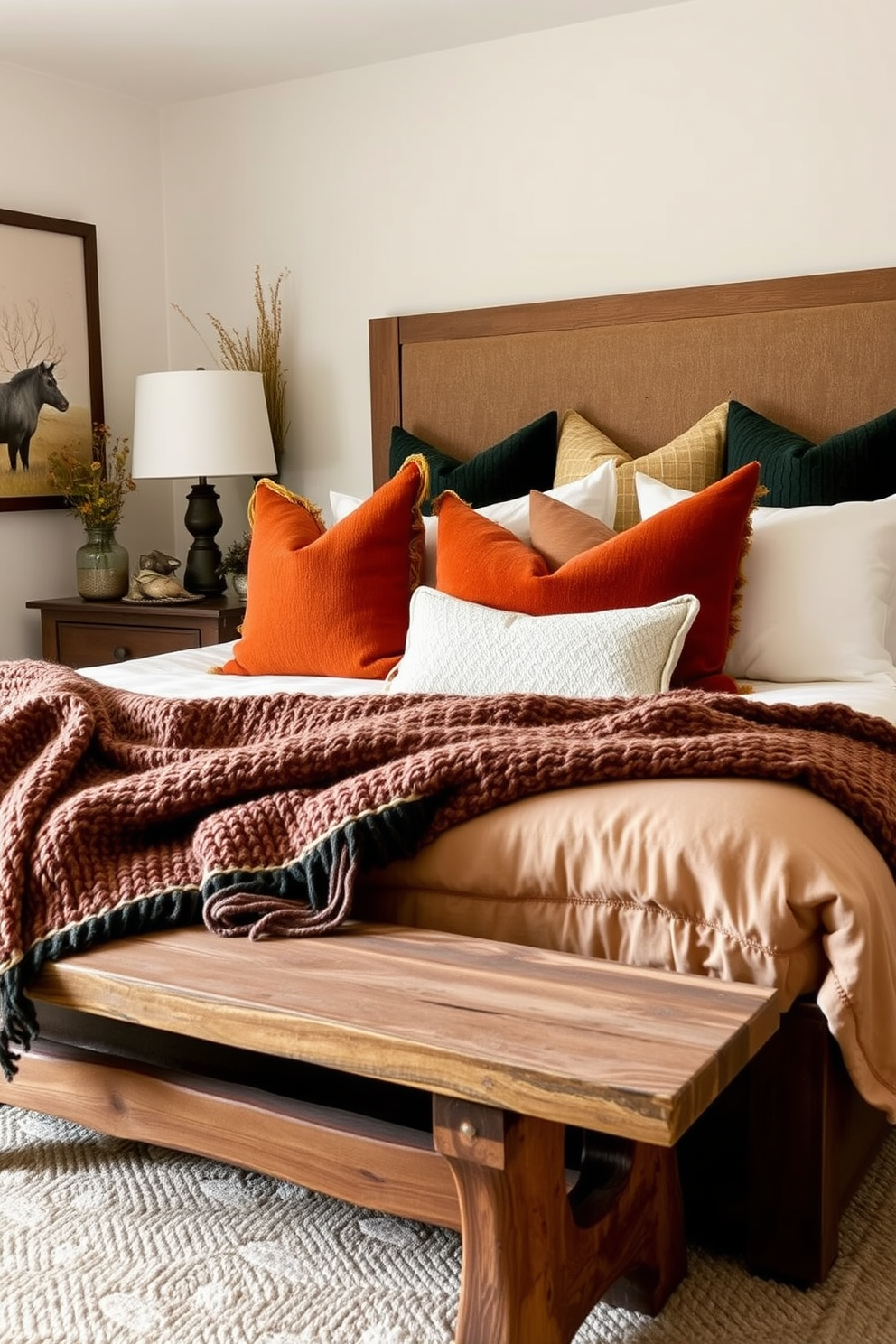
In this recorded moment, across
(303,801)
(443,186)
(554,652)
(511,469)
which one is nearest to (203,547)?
(511,469)

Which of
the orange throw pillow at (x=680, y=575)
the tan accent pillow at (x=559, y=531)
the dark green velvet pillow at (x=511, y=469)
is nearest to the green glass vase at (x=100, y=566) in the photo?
the dark green velvet pillow at (x=511, y=469)

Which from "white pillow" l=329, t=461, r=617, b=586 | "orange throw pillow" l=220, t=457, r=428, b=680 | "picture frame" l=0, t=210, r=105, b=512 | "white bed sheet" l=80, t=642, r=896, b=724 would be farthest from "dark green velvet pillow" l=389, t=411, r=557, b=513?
"picture frame" l=0, t=210, r=105, b=512

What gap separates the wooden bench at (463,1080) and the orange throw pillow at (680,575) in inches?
41.4

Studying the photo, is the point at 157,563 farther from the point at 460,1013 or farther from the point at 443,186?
the point at 460,1013

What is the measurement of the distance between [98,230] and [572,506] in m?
2.02

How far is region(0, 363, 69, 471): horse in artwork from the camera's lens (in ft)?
12.6

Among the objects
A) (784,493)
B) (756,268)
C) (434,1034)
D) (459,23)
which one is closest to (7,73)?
(459,23)

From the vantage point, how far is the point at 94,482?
13.0 ft

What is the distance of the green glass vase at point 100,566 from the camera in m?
3.96

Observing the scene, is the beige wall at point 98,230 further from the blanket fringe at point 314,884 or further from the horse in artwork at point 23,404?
the blanket fringe at point 314,884

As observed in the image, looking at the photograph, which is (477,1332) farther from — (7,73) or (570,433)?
(7,73)

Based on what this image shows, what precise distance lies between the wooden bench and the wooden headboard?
212 cm

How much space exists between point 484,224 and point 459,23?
1.66ft

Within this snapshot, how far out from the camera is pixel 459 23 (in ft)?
11.6
